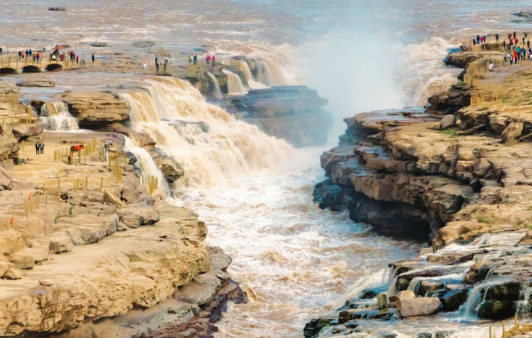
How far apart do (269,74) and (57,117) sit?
2902 centimetres

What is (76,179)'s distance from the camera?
33.3m

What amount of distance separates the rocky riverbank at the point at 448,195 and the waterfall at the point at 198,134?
5704 mm

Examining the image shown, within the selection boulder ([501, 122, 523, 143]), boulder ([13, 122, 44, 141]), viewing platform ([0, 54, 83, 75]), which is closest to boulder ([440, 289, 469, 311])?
boulder ([501, 122, 523, 143])

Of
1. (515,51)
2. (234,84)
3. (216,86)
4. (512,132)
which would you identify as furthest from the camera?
(234,84)

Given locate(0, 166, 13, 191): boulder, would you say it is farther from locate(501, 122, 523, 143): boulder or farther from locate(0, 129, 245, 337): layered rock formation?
locate(501, 122, 523, 143): boulder

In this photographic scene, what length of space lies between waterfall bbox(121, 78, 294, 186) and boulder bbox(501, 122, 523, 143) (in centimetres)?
1497

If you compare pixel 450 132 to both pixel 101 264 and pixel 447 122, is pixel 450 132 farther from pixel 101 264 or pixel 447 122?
pixel 101 264

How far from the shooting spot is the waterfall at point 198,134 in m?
47.5

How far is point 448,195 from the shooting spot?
3603 centimetres

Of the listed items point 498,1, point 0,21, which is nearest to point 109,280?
point 0,21

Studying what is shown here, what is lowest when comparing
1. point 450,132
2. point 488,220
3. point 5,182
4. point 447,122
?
point 488,220

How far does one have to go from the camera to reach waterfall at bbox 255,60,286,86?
231ft

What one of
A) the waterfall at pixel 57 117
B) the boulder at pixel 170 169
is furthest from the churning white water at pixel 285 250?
the waterfall at pixel 57 117

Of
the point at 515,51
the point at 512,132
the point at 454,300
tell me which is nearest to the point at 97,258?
the point at 454,300
